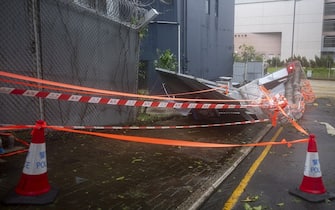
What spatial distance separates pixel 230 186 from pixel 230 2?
21.2 m

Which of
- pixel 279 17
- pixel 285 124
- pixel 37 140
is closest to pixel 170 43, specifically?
pixel 285 124

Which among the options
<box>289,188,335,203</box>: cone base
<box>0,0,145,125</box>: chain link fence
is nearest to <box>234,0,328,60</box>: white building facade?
<box>0,0,145,125</box>: chain link fence

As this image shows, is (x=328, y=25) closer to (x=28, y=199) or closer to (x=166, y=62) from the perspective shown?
(x=166, y=62)

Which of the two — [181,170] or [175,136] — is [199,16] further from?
[181,170]

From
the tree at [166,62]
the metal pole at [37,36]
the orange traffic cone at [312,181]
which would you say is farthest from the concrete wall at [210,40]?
the orange traffic cone at [312,181]

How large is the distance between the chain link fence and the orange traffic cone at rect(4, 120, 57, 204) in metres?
1.27

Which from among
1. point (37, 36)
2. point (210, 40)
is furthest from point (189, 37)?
point (37, 36)

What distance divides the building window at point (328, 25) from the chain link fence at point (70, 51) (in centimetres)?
5996

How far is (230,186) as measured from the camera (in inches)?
203

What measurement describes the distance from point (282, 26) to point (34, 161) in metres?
64.6

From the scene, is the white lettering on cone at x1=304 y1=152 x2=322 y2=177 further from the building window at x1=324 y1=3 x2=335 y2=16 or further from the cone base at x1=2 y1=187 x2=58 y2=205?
the building window at x1=324 y1=3 x2=335 y2=16

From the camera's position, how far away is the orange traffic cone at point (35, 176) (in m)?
4.14

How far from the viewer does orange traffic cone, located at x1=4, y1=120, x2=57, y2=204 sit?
13.6ft

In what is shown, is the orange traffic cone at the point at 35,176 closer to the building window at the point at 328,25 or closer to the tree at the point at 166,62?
the tree at the point at 166,62
